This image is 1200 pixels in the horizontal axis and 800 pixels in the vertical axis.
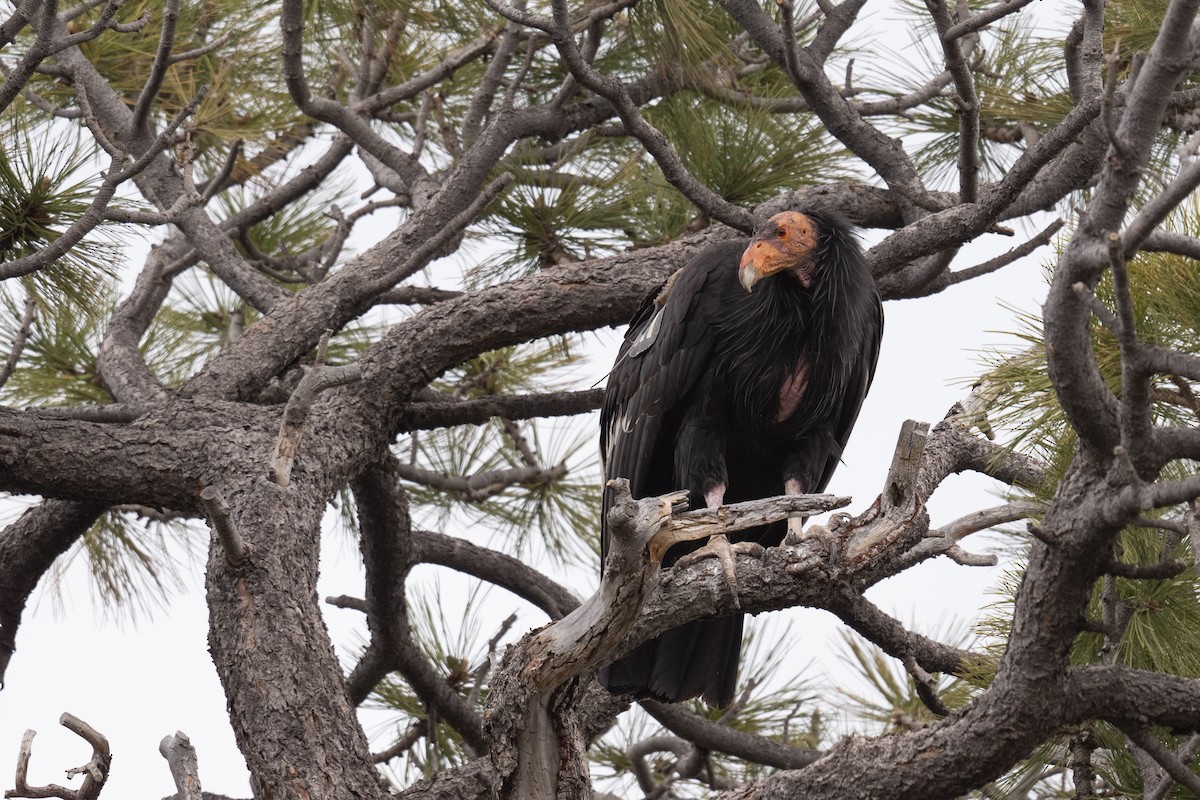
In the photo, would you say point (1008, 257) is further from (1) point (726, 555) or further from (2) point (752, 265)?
(1) point (726, 555)

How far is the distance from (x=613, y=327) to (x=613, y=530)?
1.68 meters

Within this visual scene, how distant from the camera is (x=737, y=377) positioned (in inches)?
122

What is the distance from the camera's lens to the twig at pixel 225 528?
2408 mm

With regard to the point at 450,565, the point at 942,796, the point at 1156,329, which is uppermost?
the point at 450,565

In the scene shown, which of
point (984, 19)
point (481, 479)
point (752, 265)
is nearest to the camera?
point (984, 19)

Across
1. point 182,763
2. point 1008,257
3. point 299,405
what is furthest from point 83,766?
point 1008,257

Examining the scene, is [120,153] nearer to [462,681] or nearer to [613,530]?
[613,530]

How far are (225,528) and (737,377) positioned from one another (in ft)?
4.12

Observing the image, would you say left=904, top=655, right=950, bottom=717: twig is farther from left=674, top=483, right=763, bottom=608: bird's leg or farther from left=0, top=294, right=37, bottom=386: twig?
left=0, top=294, right=37, bottom=386: twig

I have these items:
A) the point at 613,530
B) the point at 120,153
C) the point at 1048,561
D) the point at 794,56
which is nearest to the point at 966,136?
the point at 794,56

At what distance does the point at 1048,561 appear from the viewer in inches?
79.4

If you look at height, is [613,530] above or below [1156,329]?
below

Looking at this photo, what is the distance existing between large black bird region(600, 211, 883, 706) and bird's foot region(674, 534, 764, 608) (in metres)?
0.40

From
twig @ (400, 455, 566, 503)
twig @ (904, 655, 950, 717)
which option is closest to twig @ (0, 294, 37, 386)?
twig @ (400, 455, 566, 503)
